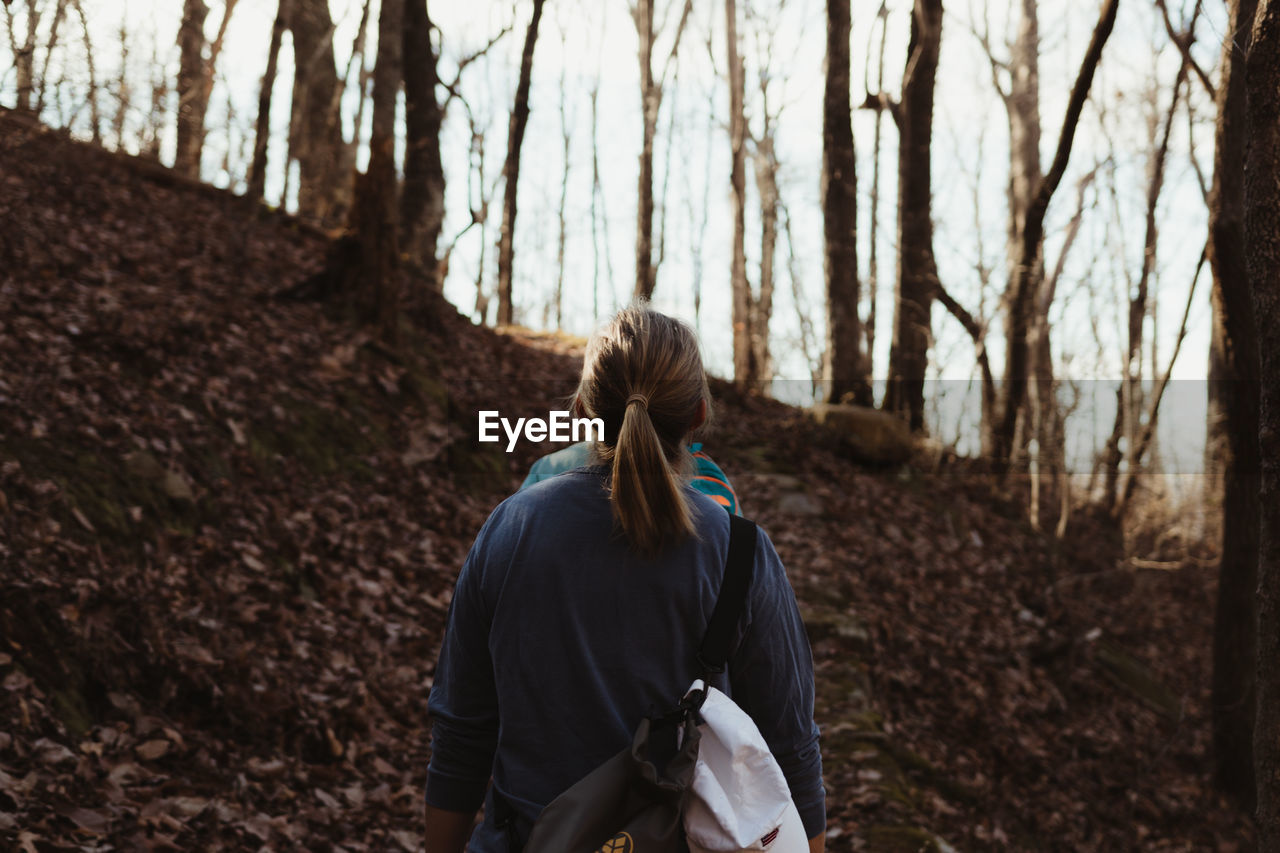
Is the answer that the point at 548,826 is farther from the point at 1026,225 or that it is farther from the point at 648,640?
the point at 1026,225

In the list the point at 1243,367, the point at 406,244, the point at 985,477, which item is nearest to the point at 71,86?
the point at 406,244

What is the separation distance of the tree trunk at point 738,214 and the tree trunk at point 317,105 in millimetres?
7708

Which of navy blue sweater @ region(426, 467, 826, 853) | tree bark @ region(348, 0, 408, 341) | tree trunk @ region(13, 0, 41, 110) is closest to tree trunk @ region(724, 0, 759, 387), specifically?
tree bark @ region(348, 0, 408, 341)

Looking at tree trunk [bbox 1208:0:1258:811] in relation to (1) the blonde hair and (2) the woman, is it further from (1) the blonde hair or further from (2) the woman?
(2) the woman

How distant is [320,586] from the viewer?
646 cm

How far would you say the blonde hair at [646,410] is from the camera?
1.76 meters

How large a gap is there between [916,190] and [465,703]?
1329cm

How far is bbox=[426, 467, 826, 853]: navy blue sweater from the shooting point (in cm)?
178

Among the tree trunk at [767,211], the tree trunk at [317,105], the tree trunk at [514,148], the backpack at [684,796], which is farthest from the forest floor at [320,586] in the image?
the tree trunk at [767,211]

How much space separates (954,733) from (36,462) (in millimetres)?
6958

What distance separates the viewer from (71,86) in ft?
31.2

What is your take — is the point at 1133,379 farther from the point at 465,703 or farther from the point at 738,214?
the point at 465,703

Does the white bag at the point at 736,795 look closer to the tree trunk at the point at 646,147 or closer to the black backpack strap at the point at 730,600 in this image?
the black backpack strap at the point at 730,600

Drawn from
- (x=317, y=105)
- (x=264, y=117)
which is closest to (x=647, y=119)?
(x=317, y=105)
